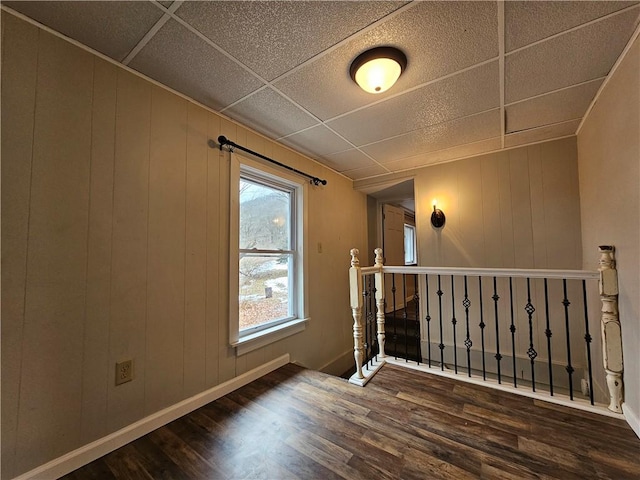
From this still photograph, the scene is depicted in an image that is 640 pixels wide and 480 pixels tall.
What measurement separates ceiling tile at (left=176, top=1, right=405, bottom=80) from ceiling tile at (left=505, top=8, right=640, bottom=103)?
91 centimetres

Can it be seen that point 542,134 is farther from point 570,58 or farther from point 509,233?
point 570,58

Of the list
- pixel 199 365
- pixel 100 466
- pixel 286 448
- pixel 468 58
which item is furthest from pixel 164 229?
pixel 468 58

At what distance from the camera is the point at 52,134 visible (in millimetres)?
1291

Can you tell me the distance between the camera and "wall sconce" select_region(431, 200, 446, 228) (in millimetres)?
3229

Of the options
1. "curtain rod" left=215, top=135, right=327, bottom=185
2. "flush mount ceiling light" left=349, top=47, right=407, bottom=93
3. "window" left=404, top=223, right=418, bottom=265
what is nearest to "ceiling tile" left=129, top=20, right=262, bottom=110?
"curtain rod" left=215, top=135, right=327, bottom=185

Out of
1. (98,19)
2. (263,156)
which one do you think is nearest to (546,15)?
(263,156)

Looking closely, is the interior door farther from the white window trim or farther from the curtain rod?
the white window trim

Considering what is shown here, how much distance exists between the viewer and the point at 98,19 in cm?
125

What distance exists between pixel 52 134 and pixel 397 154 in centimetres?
283

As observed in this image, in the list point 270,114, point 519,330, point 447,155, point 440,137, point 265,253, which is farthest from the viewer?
point 447,155

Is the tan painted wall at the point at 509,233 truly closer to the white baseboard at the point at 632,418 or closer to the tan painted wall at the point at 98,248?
the white baseboard at the point at 632,418

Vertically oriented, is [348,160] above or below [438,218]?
above

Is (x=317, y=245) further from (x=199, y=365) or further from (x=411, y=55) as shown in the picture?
(x=411, y=55)

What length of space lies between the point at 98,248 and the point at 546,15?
2.55 m
